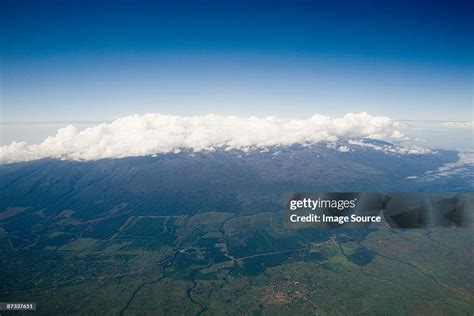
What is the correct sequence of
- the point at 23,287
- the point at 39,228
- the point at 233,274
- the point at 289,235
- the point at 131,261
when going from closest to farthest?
the point at 23,287
the point at 233,274
the point at 131,261
the point at 289,235
the point at 39,228

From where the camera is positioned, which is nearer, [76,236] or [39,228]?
[76,236]

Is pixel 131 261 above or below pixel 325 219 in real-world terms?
below

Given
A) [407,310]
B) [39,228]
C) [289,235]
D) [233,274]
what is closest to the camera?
[407,310]

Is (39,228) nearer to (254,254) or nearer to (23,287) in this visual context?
(23,287)

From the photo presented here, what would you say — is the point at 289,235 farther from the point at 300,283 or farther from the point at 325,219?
the point at 325,219

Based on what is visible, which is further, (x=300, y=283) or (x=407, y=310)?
(x=300, y=283)

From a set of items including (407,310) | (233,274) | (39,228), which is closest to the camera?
(407,310)

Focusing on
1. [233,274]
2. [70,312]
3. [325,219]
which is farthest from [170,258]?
[325,219]

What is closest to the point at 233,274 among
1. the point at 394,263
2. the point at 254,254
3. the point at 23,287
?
the point at 254,254

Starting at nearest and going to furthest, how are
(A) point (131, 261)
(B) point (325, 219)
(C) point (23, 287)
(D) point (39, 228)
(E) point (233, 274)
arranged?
(B) point (325, 219)
(C) point (23, 287)
(E) point (233, 274)
(A) point (131, 261)
(D) point (39, 228)
